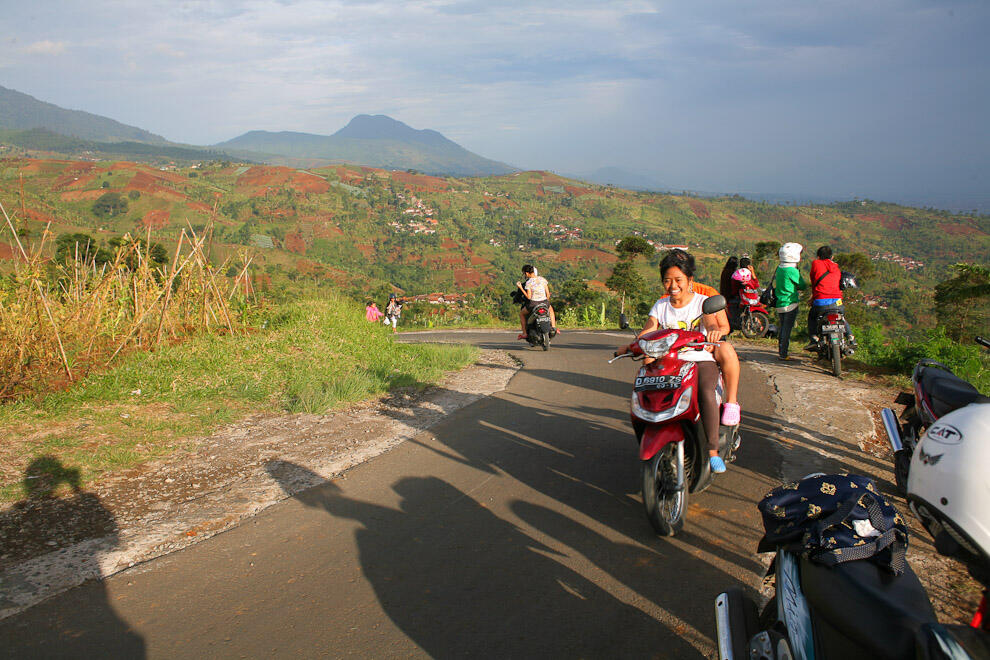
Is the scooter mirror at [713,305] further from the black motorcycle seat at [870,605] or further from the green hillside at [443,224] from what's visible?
the green hillside at [443,224]

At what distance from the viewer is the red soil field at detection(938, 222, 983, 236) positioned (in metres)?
88.5

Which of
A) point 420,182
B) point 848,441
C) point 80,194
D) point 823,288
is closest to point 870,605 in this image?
point 848,441

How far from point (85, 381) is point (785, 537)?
7.42 meters

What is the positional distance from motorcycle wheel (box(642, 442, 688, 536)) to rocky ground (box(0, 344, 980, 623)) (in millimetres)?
1278

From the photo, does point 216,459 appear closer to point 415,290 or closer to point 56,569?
point 56,569

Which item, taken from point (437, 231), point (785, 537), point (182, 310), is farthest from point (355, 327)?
point (437, 231)

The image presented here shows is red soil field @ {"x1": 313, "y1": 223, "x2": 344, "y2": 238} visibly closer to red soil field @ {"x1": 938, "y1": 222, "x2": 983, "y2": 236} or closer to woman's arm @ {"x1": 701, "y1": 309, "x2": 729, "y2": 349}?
red soil field @ {"x1": 938, "y1": 222, "x2": 983, "y2": 236}

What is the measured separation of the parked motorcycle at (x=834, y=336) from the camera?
26.6 ft

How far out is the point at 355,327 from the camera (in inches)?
436

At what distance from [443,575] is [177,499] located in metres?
2.41

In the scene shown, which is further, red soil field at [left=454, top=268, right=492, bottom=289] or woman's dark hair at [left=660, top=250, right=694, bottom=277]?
red soil field at [left=454, top=268, right=492, bottom=289]

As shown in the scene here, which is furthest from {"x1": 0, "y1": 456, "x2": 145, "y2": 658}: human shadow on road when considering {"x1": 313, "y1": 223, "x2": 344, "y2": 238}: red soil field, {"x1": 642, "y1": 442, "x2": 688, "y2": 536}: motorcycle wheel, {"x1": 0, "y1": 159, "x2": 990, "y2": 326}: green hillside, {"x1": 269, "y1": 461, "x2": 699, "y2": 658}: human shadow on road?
{"x1": 313, "y1": 223, "x2": 344, "y2": 238}: red soil field

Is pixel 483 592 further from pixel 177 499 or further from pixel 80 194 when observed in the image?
pixel 80 194

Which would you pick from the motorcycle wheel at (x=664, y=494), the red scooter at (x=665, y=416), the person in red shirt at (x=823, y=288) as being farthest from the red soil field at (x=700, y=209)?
the motorcycle wheel at (x=664, y=494)
